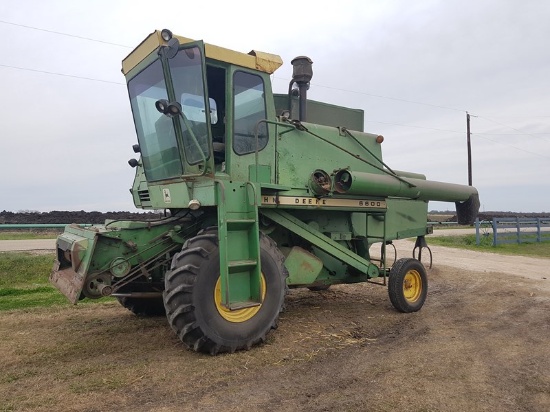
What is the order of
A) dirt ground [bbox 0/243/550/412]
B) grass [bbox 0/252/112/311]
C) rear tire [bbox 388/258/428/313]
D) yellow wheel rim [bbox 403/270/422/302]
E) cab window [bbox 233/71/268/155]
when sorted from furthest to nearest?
grass [bbox 0/252/112/311] → yellow wheel rim [bbox 403/270/422/302] → rear tire [bbox 388/258/428/313] → cab window [bbox 233/71/268/155] → dirt ground [bbox 0/243/550/412]

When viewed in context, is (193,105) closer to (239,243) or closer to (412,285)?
(239,243)

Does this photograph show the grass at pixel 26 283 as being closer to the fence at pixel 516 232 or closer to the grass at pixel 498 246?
the grass at pixel 498 246

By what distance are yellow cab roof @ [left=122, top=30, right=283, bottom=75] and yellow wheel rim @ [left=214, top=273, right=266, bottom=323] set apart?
2629mm

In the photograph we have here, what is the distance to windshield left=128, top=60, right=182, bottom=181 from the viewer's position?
5.74m

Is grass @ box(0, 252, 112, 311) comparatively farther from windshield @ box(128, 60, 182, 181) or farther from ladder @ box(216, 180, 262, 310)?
ladder @ box(216, 180, 262, 310)

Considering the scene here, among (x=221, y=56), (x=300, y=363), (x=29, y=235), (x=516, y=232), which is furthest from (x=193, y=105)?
(x=516, y=232)

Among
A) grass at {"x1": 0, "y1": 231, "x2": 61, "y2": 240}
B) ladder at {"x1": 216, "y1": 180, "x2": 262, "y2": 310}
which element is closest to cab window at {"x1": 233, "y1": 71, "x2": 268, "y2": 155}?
ladder at {"x1": 216, "y1": 180, "x2": 262, "y2": 310}

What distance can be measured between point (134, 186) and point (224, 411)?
16.2 ft

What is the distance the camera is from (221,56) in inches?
213

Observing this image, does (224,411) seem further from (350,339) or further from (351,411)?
(350,339)

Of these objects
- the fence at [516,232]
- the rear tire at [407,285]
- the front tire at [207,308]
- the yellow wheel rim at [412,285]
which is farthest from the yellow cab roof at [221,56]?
the fence at [516,232]

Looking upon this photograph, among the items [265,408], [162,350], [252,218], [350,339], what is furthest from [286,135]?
[265,408]

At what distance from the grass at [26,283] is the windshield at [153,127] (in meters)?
3.04

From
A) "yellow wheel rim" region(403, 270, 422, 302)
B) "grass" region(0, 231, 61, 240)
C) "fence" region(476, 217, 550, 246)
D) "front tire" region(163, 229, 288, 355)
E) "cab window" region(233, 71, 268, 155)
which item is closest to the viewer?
"front tire" region(163, 229, 288, 355)
